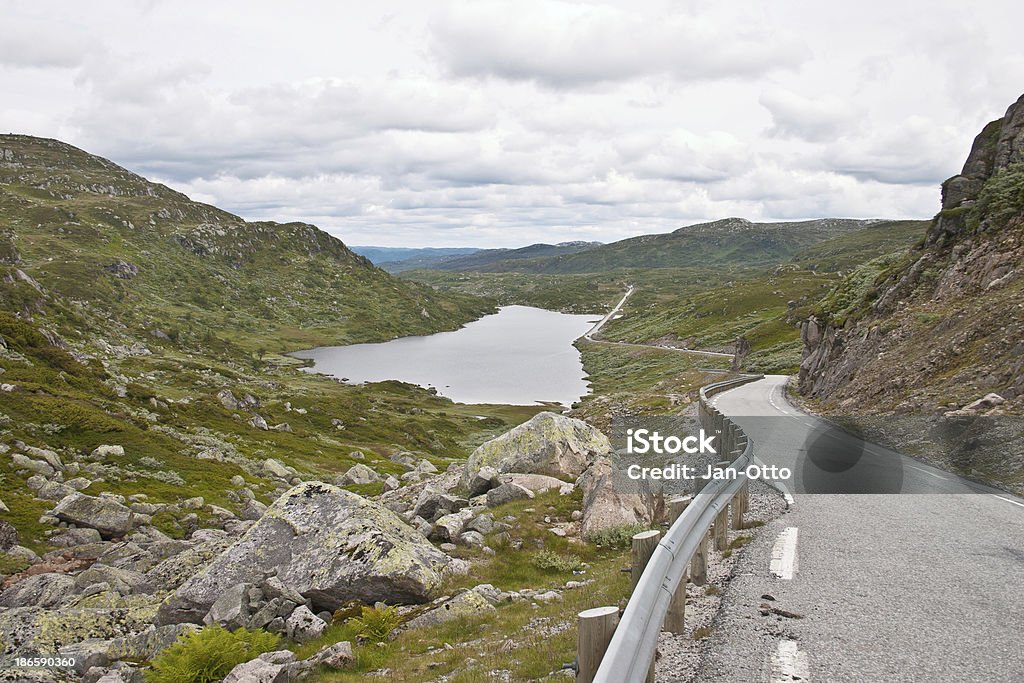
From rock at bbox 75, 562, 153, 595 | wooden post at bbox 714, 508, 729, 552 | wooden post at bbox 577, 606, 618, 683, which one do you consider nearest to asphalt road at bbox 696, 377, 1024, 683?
wooden post at bbox 714, 508, 729, 552

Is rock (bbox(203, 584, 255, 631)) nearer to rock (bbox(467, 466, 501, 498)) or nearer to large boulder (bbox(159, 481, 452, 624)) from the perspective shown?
large boulder (bbox(159, 481, 452, 624))

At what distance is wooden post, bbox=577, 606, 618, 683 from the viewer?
4.03 metres

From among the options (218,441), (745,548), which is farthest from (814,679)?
(218,441)

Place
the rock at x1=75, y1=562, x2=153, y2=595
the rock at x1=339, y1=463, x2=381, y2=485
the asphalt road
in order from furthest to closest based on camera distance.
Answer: the rock at x1=339, y1=463, x2=381, y2=485
the rock at x1=75, y1=562, x2=153, y2=595
the asphalt road

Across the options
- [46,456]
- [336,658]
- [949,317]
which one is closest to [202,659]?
[336,658]

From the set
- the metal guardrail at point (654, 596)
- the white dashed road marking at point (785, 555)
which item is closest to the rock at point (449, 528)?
the metal guardrail at point (654, 596)

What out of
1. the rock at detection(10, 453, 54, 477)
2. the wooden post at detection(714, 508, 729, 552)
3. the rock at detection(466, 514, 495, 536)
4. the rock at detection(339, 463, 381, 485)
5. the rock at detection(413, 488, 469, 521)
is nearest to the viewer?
the wooden post at detection(714, 508, 729, 552)

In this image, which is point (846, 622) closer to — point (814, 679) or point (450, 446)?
point (814, 679)

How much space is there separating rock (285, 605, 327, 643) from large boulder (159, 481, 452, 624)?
85cm

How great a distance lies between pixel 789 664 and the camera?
538 cm

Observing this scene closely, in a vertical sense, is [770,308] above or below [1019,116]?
below

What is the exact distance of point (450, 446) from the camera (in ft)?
215

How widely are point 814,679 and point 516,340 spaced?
604ft

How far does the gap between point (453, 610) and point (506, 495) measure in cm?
678
